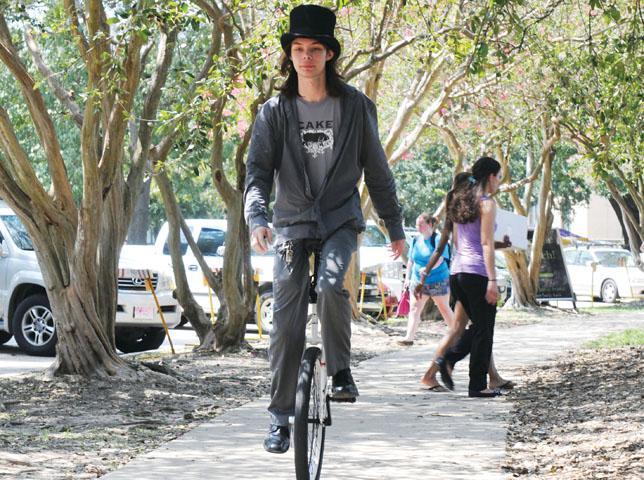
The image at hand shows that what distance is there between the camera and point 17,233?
17516 millimetres

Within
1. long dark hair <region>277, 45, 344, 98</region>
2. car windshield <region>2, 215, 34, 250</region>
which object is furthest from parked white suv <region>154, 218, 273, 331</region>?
long dark hair <region>277, 45, 344, 98</region>

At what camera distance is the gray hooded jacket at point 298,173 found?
6402mm

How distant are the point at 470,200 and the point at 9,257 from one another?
794 cm

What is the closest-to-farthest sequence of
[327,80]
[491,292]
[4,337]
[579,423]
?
[327,80]
[579,423]
[491,292]
[4,337]

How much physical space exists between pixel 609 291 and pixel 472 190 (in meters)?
31.2

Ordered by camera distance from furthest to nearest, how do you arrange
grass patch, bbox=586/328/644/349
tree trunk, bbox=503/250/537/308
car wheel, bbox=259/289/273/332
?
tree trunk, bbox=503/250/537/308
car wheel, bbox=259/289/273/332
grass patch, bbox=586/328/644/349

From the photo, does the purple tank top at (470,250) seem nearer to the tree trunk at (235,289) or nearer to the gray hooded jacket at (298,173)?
the gray hooded jacket at (298,173)

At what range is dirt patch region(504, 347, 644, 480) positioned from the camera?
7.47 meters

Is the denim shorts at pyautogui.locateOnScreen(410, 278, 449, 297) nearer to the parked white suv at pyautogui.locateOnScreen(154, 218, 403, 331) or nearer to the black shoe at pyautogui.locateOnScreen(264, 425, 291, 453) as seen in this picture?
the parked white suv at pyautogui.locateOnScreen(154, 218, 403, 331)

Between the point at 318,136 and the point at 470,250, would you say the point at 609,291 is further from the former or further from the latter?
the point at 318,136

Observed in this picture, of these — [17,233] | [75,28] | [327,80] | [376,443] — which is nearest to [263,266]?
[17,233]

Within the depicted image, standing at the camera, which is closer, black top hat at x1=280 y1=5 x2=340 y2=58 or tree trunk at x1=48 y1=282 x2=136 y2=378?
black top hat at x1=280 y1=5 x2=340 y2=58

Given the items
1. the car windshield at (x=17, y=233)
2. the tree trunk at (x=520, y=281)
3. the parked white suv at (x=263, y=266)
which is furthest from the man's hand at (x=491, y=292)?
the tree trunk at (x=520, y=281)

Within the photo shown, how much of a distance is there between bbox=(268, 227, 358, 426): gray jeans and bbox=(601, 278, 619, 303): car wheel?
35.5 meters
